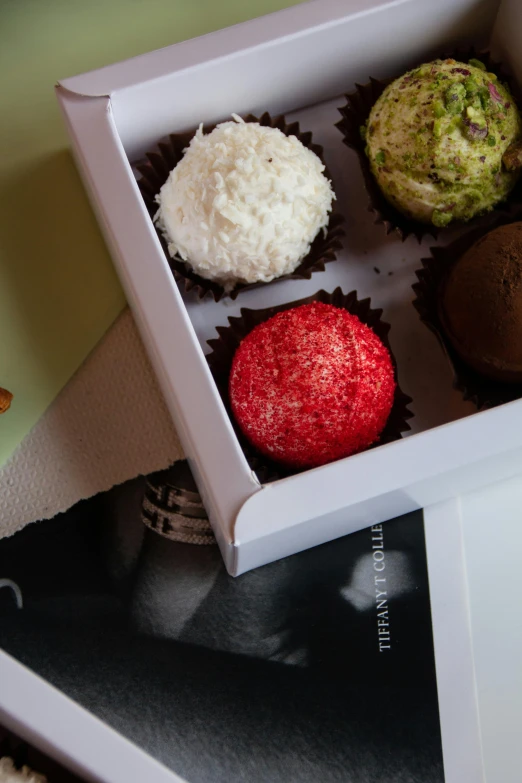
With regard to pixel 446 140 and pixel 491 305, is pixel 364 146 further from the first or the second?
pixel 491 305

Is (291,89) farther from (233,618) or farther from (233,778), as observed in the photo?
(233,778)

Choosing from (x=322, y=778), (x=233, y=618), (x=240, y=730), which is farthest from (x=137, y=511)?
(x=322, y=778)

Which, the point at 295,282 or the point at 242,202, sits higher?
the point at 242,202

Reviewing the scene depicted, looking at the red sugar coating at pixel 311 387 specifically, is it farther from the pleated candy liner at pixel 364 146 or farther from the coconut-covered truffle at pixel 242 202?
the pleated candy liner at pixel 364 146

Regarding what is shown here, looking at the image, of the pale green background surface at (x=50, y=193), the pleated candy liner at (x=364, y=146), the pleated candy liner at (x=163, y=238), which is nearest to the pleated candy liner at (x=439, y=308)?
the pleated candy liner at (x=364, y=146)

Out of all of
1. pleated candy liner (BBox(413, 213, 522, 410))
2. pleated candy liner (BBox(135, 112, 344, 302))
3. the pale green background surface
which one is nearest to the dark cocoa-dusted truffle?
pleated candy liner (BBox(413, 213, 522, 410))

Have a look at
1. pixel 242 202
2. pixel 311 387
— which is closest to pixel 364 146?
pixel 242 202
